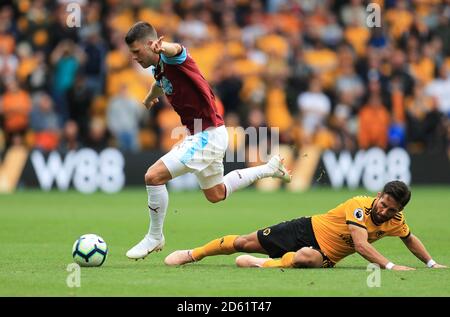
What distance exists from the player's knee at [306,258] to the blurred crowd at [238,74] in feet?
38.7

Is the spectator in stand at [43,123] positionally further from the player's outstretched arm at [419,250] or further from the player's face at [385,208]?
the player's face at [385,208]

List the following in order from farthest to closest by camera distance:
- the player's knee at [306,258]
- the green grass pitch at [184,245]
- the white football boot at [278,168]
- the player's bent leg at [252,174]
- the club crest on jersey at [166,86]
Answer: the white football boot at [278,168], the player's bent leg at [252,174], the club crest on jersey at [166,86], the player's knee at [306,258], the green grass pitch at [184,245]

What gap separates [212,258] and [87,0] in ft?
47.0

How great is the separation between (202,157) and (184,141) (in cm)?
27

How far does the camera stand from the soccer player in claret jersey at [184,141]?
1052 centimetres

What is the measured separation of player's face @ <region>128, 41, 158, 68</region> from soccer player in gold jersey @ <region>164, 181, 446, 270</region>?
77.4 inches

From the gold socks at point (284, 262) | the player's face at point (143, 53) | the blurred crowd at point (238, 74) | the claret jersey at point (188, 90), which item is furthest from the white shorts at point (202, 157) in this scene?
the blurred crowd at point (238, 74)

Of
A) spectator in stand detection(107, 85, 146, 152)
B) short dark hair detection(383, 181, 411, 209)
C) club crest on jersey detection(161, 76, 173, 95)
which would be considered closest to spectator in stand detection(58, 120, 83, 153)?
spectator in stand detection(107, 85, 146, 152)

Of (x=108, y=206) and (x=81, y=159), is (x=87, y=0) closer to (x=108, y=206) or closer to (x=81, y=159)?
(x=81, y=159)

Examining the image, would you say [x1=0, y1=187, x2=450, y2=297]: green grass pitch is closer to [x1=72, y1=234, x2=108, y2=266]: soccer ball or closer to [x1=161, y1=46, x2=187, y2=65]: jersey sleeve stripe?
[x1=72, y1=234, x2=108, y2=266]: soccer ball

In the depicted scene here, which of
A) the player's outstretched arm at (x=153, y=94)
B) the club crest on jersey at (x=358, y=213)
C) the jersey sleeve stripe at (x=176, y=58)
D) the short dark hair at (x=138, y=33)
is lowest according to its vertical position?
the club crest on jersey at (x=358, y=213)

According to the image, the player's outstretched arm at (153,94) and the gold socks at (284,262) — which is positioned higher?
the player's outstretched arm at (153,94)

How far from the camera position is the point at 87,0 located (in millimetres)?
24766
